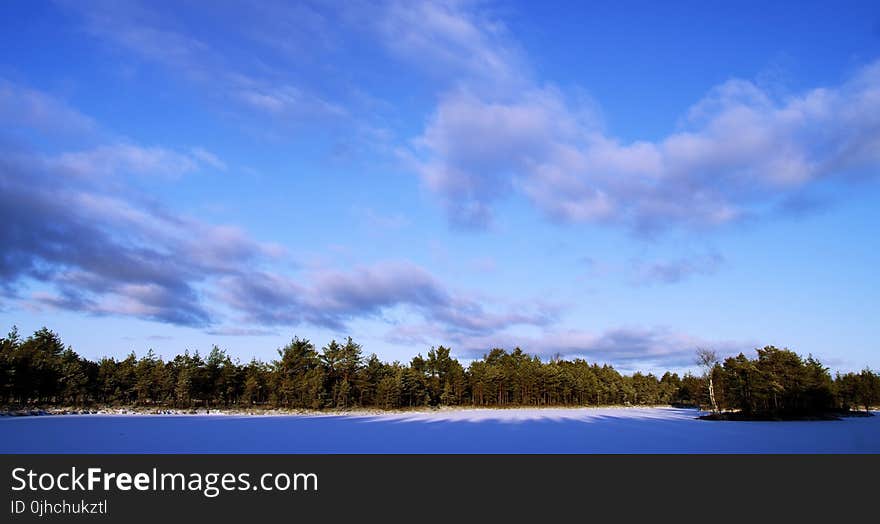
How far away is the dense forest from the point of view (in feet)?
190

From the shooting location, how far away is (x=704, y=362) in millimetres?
60938
